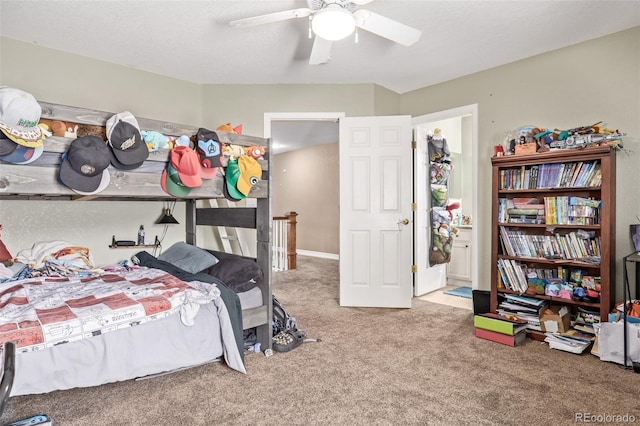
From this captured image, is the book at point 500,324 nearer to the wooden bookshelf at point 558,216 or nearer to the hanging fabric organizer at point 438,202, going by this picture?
the wooden bookshelf at point 558,216

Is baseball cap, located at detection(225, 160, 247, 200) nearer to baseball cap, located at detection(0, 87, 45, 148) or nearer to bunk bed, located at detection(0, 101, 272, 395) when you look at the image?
bunk bed, located at detection(0, 101, 272, 395)

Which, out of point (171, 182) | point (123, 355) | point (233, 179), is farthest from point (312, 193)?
point (123, 355)

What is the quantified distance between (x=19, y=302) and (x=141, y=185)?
0.89m

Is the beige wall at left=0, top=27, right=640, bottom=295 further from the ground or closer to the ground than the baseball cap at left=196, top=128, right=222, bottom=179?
further from the ground

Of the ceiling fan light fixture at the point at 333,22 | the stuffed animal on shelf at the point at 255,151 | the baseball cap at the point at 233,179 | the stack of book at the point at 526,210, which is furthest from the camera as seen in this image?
the stack of book at the point at 526,210

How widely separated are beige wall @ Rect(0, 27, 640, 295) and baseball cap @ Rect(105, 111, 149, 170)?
6.30ft

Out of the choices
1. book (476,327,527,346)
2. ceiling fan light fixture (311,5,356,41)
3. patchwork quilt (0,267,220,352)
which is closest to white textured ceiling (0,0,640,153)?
ceiling fan light fixture (311,5,356,41)

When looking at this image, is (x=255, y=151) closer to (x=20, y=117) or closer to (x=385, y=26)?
(x=385, y=26)

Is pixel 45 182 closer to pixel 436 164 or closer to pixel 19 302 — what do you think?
pixel 19 302

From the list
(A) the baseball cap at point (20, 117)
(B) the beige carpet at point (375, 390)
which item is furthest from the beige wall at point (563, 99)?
(A) the baseball cap at point (20, 117)

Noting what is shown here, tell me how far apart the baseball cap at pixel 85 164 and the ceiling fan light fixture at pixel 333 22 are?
54.5 inches

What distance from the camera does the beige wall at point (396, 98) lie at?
2.98 m

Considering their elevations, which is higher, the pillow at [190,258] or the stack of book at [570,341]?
the pillow at [190,258]

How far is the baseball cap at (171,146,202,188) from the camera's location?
86.4 inches
